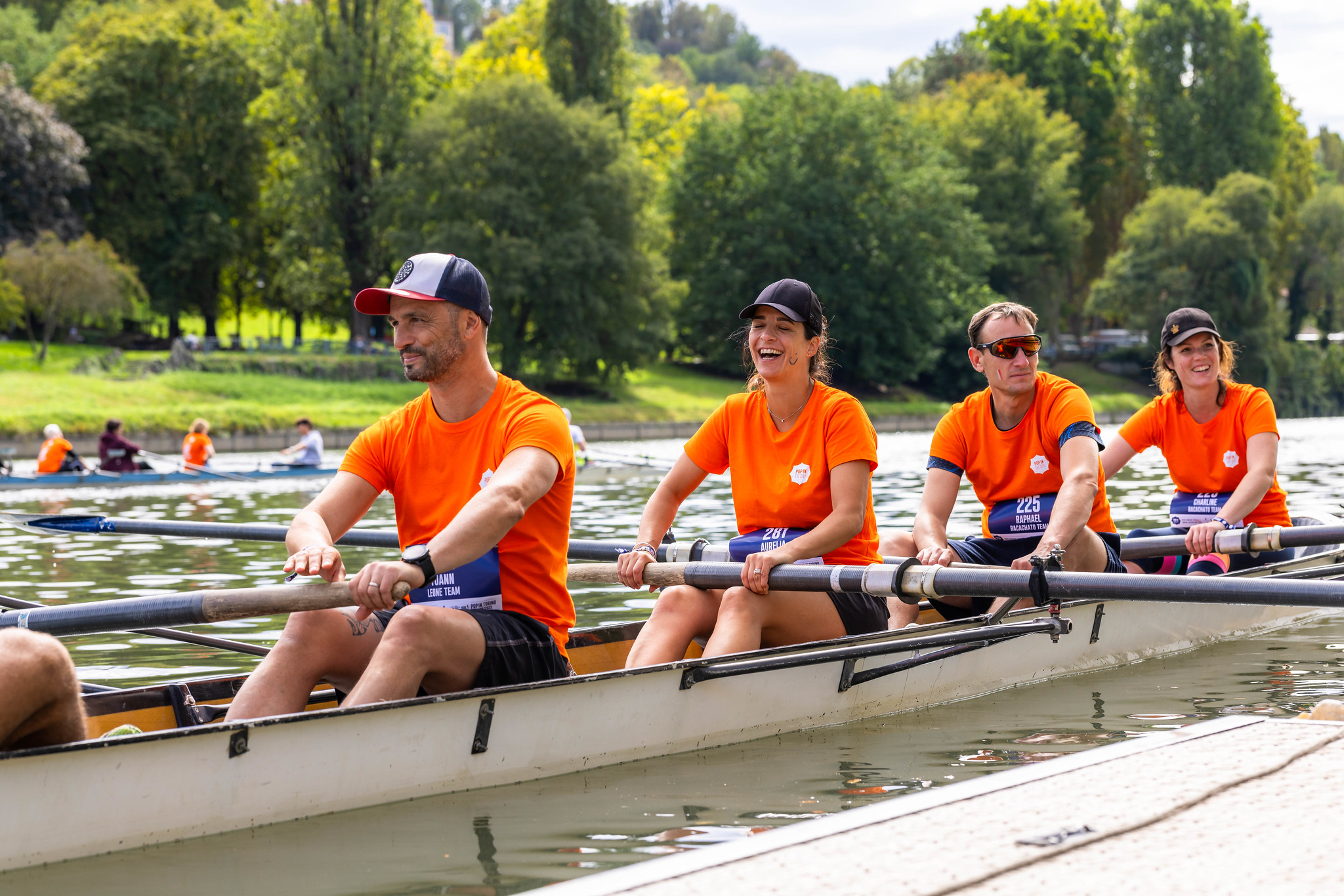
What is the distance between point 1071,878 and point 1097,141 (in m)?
68.8

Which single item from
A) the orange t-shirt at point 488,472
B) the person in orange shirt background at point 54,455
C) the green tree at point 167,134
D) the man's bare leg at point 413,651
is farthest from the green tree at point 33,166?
the man's bare leg at point 413,651

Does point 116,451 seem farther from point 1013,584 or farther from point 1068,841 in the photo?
point 1068,841

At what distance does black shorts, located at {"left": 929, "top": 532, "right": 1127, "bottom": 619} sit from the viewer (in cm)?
730

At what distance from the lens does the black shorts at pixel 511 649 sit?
4.83 m

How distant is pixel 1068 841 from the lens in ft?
11.0

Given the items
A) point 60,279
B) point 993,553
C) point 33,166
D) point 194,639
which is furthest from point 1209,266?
point 194,639

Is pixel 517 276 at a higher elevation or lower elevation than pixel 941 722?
higher

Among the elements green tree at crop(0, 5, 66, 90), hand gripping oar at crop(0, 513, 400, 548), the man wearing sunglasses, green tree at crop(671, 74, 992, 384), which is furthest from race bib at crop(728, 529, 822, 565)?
green tree at crop(0, 5, 66, 90)

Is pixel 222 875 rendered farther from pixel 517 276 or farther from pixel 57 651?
pixel 517 276

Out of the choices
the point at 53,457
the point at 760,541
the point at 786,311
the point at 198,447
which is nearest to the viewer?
the point at 786,311

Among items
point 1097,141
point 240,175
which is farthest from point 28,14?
point 1097,141

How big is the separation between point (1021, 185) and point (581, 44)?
20.7 meters

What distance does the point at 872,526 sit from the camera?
6.16 meters

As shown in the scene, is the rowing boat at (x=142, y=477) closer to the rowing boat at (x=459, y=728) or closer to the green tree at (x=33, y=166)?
the rowing boat at (x=459, y=728)
